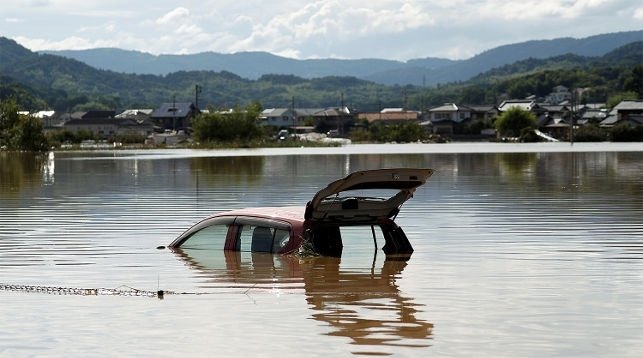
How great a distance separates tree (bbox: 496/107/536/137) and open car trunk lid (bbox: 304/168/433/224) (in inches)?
6951

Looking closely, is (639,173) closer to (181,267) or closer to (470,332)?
(181,267)

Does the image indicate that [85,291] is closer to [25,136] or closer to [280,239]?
[280,239]

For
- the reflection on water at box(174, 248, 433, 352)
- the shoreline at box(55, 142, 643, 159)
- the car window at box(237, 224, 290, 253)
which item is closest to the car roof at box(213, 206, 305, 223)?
the car window at box(237, 224, 290, 253)

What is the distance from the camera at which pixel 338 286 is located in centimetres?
1634

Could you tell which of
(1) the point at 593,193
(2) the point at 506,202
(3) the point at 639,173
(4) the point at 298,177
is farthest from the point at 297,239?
(3) the point at 639,173

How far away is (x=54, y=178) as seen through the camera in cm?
5691

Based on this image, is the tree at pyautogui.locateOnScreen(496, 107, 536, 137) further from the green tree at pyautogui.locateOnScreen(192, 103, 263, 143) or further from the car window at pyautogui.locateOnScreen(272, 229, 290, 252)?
the car window at pyautogui.locateOnScreen(272, 229, 290, 252)

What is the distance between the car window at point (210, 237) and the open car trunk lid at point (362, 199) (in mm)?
2212

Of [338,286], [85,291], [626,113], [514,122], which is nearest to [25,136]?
[514,122]

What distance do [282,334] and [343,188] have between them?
5.74 meters

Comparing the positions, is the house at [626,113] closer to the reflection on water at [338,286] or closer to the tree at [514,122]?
the tree at [514,122]

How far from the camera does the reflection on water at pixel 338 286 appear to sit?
12.8m

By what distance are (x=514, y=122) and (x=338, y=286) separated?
181 m

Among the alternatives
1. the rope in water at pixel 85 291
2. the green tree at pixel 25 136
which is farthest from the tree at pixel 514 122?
the rope in water at pixel 85 291
